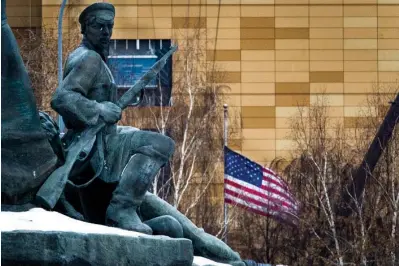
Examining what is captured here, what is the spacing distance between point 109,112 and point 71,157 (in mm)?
724

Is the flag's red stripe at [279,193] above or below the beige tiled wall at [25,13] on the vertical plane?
below

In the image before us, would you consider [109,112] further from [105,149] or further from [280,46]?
[280,46]

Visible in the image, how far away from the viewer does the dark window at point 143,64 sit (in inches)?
2837

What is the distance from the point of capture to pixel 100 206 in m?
26.3

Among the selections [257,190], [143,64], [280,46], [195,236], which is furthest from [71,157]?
[280,46]

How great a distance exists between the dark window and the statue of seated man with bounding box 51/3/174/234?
141ft

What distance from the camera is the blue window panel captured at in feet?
231

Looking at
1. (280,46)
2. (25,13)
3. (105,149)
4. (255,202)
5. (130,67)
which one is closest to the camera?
(105,149)

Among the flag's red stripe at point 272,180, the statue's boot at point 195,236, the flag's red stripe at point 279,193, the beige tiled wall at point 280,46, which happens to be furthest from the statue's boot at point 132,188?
the beige tiled wall at point 280,46

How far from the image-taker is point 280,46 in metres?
78.5

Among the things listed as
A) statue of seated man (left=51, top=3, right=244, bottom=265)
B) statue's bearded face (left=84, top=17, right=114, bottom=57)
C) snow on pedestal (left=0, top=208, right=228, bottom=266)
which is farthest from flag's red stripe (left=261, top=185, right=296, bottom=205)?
snow on pedestal (left=0, top=208, right=228, bottom=266)

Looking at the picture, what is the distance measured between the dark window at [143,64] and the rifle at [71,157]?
4244 centimetres

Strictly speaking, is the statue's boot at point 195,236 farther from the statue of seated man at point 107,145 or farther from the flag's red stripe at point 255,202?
the flag's red stripe at point 255,202

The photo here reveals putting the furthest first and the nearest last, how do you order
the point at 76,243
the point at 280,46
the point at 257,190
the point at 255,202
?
the point at 280,46 → the point at 255,202 → the point at 257,190 → the point at 76,243
